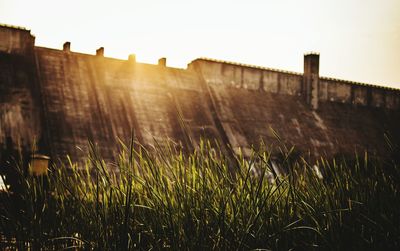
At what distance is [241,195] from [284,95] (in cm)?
2477

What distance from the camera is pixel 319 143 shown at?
26172 millimetres

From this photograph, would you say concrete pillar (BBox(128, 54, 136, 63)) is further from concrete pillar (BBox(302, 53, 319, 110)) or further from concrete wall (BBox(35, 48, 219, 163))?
concrete pillar (BBox(302, 53, 319, 110))

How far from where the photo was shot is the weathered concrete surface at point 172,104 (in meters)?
19.2

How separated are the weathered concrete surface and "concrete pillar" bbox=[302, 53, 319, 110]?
0.20ft

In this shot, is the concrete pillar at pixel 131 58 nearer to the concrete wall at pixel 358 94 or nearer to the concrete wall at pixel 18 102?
the concrete wall at pixel 18 102

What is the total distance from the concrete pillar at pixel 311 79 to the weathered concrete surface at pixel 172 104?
61mm

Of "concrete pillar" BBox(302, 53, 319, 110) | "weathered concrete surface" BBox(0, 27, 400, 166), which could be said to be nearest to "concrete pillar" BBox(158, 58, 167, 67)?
"weathered concrete surface" BBox(0, 27, 400, 166)

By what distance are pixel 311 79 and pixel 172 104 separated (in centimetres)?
974

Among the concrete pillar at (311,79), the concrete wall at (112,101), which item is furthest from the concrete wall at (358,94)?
the concrete wall at (112,101)

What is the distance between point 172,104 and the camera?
2339 centimetres

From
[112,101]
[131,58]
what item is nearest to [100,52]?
[131,58]

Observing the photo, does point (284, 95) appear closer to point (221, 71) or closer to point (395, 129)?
point (221, 71)

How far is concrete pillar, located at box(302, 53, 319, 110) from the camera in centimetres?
2864

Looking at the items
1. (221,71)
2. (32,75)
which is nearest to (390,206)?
(32,75)
